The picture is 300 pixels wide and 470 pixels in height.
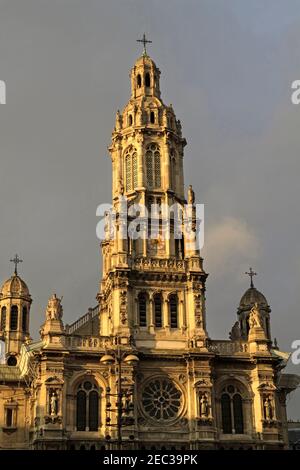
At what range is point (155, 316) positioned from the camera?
225ft

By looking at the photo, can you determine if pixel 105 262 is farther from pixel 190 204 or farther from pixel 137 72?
pixel 137 72

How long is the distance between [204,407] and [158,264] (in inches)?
519

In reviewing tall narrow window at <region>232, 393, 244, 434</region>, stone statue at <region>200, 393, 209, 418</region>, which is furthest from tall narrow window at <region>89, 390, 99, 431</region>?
tall narrow window at <region>232, 393, 244, 434</region>

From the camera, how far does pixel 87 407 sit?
64125 millimetres

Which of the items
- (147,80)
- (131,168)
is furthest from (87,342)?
(147,80)

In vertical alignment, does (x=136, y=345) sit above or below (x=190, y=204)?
below

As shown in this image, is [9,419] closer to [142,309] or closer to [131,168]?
[142,309]

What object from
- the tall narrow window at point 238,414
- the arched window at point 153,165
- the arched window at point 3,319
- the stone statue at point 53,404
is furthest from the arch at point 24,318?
the tall narrow window at point 238,414

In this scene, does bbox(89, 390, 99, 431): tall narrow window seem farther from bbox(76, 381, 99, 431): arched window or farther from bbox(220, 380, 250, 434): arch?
bbox(220, 380, 250, 434): arch

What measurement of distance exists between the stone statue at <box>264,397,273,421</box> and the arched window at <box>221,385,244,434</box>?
6.88ft

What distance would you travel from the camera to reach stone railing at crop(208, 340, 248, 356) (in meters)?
67.7

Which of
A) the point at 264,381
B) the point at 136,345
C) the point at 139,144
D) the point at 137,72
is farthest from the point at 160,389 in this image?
the point at 137,72

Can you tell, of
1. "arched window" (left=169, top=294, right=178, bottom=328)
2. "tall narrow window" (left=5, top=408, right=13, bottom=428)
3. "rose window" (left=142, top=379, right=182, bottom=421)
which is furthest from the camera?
"tall narrow window" (left=5, top=408, right=13, bottom=428)
